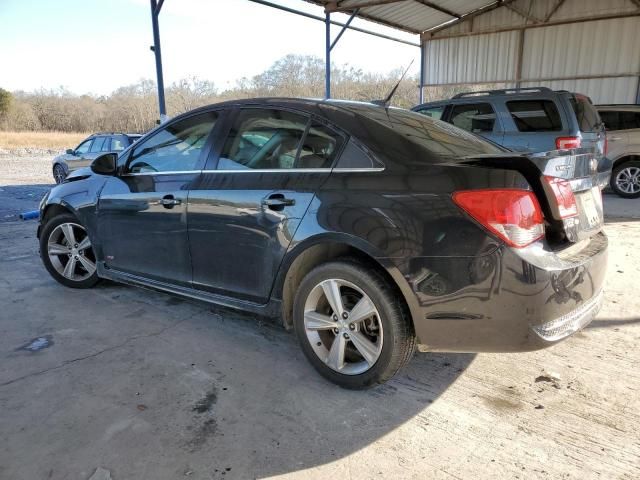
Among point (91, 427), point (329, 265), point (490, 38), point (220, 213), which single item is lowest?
point (91, 427)

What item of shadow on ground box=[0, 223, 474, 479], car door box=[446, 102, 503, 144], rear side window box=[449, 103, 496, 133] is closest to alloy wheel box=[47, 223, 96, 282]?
shadow on ground box=[0, 223, 474, 479]

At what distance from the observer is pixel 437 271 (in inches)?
88.8

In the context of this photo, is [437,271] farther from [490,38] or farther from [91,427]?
[490,38]

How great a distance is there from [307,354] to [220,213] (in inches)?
41.1

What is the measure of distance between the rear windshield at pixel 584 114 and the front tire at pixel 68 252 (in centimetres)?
684

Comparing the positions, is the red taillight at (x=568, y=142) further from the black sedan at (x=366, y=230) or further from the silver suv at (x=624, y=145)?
the black sedan at (x=366, y=230)

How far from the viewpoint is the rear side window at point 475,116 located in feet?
25.0

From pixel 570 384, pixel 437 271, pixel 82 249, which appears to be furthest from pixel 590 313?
pixel 82 249

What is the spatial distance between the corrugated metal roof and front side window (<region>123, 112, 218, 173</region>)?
10.5 m

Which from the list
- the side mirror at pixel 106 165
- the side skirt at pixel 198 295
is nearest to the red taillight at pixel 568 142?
the side skirt at pixel 198 295

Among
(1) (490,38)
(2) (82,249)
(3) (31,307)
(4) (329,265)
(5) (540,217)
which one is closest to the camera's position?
(5) (540,217)

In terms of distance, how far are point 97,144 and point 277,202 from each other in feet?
42.8

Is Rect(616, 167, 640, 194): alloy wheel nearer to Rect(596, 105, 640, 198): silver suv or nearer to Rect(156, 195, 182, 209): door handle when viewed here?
Rect(596, 105, 640, 198): silver suv

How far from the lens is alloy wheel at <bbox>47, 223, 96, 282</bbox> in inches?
168
